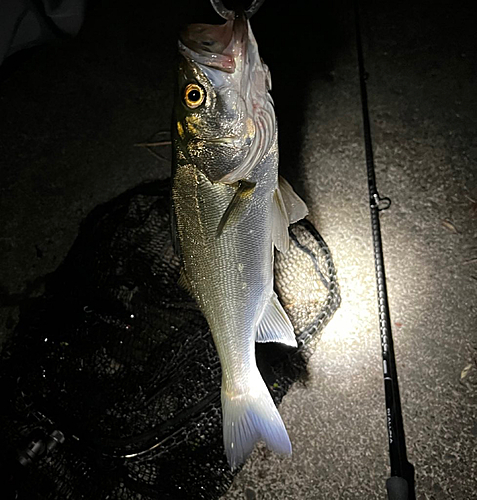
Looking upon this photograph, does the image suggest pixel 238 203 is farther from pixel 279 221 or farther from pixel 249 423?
pixel 249 423

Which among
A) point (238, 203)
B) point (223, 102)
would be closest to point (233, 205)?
point (238, 203)

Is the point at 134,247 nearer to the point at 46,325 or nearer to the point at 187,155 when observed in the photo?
the point at 46,325

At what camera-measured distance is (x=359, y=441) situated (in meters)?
2.21

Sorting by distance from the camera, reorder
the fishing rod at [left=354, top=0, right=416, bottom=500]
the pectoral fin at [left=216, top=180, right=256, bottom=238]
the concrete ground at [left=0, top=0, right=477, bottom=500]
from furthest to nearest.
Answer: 1. the concrete ground at [left=0, top=0, right=477, bottom=500]
2. the fishing rod at [left=354, top=0, right=416, bottom=500]
3. the pectoral fin at [left=216, top=180, right=256, bottom=238]

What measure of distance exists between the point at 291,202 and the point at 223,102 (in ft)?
1.54

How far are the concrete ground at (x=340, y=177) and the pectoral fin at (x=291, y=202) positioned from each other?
2.93 ft

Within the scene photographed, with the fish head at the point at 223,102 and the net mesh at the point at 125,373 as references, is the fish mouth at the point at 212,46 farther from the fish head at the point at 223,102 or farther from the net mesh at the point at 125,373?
the net mesh at the point at 125,373

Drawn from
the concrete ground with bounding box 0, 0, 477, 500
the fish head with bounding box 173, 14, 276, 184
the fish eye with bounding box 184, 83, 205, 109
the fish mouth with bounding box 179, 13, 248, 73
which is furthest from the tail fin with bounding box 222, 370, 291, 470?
the fish mouth with bounding box 179, 13, 248, 73

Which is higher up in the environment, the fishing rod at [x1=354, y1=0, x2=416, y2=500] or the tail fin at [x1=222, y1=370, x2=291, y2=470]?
the tail fin at [x1=222, y1=370, x2=291, y2=470]

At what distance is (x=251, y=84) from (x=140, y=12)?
2.72 metres

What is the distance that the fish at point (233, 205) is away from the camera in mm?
1373

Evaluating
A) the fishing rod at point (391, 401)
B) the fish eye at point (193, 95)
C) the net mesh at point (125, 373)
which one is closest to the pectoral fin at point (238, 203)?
the fish eye at point (193, 95)

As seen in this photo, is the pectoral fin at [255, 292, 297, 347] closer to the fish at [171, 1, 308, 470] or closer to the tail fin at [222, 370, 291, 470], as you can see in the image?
the fish at [171, 1, 308, 470]

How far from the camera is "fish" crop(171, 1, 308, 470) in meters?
1.37
